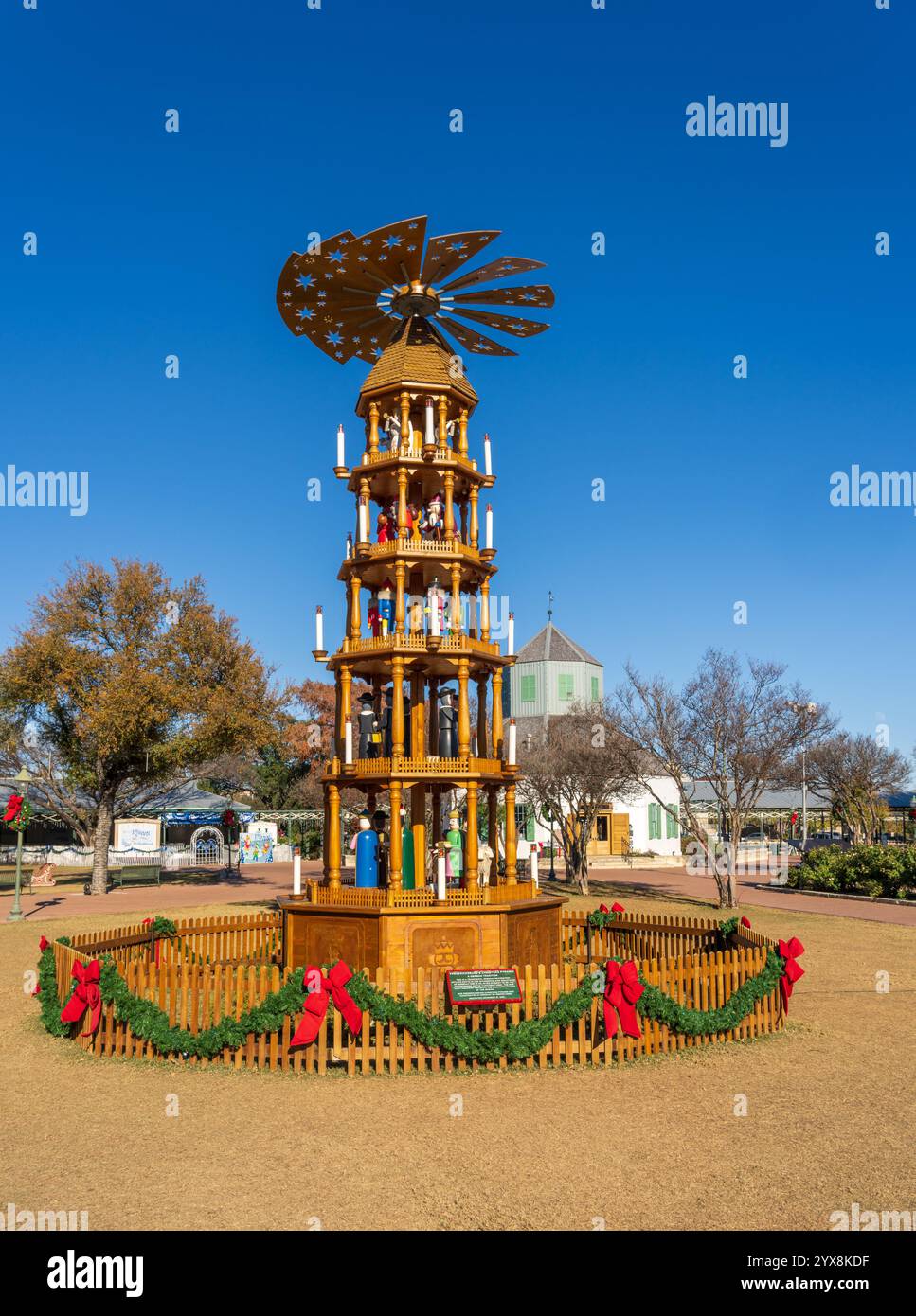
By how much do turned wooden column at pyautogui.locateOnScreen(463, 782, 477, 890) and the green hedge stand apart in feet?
78.8

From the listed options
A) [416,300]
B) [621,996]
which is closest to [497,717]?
[621,996]

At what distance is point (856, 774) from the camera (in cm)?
5706

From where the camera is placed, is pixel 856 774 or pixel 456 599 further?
pixel 856 774

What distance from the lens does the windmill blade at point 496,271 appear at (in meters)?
15.7

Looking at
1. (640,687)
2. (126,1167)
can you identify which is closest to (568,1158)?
(126,1167)

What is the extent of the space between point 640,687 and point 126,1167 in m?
26.9

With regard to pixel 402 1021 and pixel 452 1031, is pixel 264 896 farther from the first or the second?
pixel 452 1031

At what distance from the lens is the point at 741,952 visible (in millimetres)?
13609

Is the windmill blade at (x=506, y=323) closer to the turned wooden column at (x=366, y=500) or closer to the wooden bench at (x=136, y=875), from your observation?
the turned wooden column at (x=366, y=500)

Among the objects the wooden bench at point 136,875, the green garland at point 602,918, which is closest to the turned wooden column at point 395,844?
the green garland at point 602,918

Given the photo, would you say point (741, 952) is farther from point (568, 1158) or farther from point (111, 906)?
point (111, 906)

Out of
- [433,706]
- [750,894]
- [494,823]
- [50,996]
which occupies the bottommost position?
[750,894]

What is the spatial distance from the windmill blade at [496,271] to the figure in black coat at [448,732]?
7.17 metres

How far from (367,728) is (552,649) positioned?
43.7m
